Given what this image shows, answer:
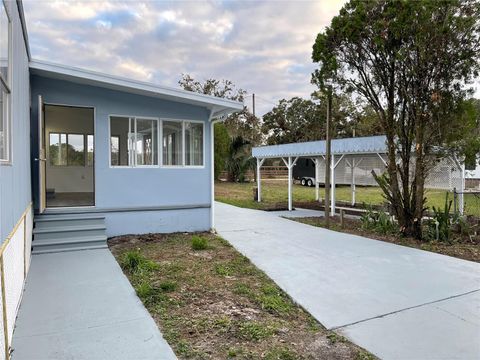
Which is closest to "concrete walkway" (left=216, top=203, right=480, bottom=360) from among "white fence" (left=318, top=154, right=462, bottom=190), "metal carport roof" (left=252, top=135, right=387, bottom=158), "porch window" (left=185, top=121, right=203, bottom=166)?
"porch window" (left=185, top=121, right=203, bottom=166)

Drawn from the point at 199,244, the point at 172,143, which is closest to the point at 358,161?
the point at 172,143

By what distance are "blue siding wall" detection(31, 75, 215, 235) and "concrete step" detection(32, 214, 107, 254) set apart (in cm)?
43

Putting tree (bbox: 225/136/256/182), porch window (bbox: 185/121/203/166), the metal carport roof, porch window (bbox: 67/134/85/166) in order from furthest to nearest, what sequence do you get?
tree (bbox: 225/136/256/182), porch window (bbox: 67/134/85/166), the metal carport roof, porch window (bbox: 185/121/203/166)

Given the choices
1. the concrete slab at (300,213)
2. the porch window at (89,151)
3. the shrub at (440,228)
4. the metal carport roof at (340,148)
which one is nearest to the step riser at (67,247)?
the porch window at (89,151)

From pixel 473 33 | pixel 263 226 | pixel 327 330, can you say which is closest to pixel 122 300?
pixel 327 330

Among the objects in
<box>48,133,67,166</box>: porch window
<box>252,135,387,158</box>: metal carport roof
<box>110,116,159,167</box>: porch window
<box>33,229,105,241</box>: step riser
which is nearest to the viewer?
<box>33,229,105,241</box>: step riser

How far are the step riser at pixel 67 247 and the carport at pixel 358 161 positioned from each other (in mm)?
6574

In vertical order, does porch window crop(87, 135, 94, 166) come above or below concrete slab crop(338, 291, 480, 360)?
above

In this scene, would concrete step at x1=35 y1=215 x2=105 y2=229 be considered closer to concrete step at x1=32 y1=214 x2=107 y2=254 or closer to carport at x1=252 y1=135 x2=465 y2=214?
concrete step at x1=32 y1=214 x2=107 y2=254

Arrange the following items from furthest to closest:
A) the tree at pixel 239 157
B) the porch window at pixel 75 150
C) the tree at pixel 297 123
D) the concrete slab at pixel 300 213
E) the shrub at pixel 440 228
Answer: the tree at pixel 297 123 → the tree at pixel 239 157 → the concrete slab at pixel 300 213 → the porch window at pixel 75 150 → the shrub at pixel 440 228

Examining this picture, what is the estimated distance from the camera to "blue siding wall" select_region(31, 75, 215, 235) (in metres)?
6.57

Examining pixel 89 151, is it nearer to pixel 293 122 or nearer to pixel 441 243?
pixel 441 243

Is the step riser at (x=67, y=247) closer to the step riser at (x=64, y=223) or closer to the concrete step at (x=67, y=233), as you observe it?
the concrete step at (x=67, y=233)

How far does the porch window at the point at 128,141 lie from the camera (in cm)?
705
